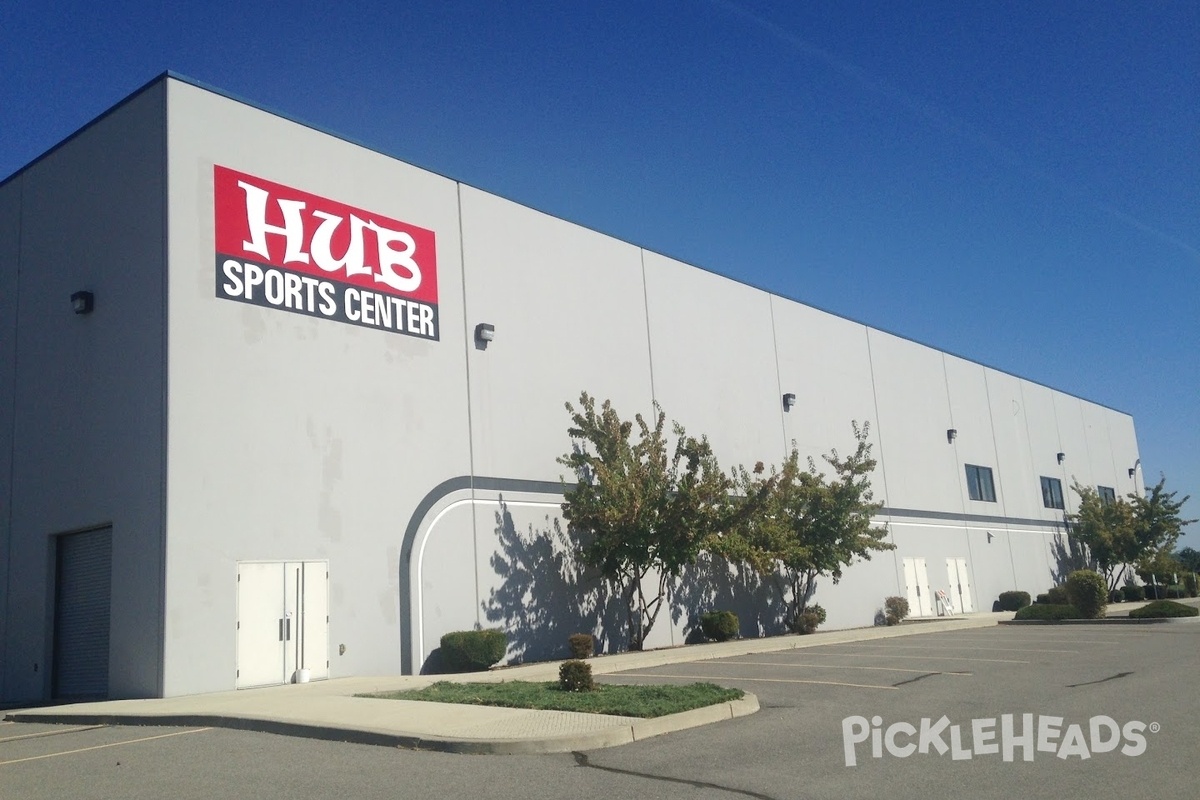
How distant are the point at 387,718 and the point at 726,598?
1881cm

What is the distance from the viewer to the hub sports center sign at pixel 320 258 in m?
20.0

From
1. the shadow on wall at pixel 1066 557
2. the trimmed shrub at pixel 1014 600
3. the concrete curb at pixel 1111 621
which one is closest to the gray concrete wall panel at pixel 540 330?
the concrete curb at pixel 1111 621

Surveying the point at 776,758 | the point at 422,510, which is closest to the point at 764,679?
the point at 776,758

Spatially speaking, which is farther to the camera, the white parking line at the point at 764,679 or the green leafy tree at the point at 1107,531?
the green leafy tree at the point at 1107,531

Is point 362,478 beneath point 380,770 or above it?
above

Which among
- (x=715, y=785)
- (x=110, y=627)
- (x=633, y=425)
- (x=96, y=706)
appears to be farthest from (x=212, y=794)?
(x=633, y=425)

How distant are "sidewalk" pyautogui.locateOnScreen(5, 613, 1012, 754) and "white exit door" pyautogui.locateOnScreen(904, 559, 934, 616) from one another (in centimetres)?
2267

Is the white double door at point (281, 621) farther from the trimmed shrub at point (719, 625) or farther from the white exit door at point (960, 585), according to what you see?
the white exit door at point (960, 585)

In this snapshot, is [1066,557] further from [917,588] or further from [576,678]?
[576,678]

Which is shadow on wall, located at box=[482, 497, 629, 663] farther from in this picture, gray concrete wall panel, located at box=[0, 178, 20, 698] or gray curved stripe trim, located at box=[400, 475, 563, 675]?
→ gray concrete wall panel, located at box=[0, 178, 20, 698]

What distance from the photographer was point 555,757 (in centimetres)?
996

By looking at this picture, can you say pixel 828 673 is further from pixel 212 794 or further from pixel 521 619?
pixel 212 794

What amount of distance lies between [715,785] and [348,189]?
56.4 feet

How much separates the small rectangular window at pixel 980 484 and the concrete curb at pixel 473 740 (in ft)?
110
